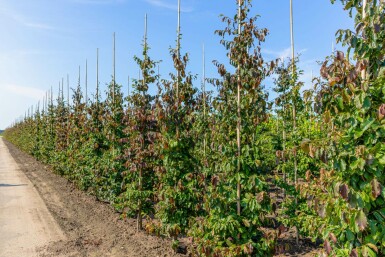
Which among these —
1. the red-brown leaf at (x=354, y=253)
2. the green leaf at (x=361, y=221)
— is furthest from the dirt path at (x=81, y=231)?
the green leaf at (x=361, y=221)

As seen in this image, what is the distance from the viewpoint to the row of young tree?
107 inches

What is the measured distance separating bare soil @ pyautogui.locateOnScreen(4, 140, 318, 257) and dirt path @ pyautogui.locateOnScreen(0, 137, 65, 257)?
23cm

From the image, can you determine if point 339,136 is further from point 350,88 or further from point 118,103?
point 118,103

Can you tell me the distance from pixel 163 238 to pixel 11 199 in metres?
7.62

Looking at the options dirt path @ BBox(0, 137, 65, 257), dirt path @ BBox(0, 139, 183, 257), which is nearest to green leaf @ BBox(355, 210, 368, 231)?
dirt path @ BBox(0, 139, 183, 257)

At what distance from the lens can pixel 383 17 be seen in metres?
2.68

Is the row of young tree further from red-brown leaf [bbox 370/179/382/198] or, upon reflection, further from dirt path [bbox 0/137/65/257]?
dirt path [bbox 0/137/65/257]

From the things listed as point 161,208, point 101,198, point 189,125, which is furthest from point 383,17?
point 101,198

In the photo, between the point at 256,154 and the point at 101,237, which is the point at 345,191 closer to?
the point at 256,154

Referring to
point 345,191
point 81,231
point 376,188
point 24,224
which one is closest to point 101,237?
point 81,231

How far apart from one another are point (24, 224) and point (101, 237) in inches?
108

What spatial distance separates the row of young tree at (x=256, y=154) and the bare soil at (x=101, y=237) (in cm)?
46

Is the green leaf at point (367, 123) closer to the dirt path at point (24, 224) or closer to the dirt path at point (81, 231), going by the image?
the dirt path at point (81, 231)

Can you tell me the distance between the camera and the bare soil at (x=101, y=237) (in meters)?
6.46
